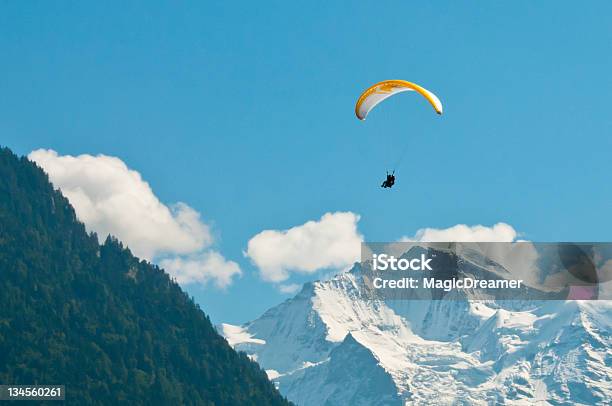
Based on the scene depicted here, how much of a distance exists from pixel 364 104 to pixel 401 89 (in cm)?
751

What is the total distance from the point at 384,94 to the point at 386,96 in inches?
55.6

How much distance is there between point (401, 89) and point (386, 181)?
33.8 ft

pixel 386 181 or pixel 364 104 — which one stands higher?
pixel 364 104

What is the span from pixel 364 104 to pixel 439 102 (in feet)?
46.7

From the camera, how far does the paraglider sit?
13212cm

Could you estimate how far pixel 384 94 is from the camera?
142375 millimetres

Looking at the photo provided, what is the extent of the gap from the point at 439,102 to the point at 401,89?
23.1 ft

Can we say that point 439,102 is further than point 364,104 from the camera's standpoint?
No

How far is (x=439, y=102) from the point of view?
13262 centimetres

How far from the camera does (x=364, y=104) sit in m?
145

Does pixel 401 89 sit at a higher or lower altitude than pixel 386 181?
higher

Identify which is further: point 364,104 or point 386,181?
point 364,104

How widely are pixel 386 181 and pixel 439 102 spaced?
9905 millimetres

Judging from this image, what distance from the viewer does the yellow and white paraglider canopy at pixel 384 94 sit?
434 ft
